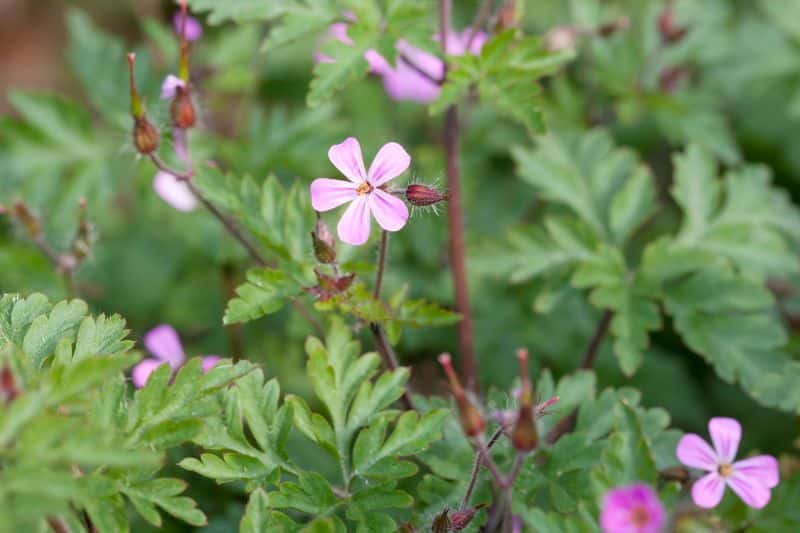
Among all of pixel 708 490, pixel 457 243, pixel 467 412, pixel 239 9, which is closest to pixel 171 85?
pixel 239 9

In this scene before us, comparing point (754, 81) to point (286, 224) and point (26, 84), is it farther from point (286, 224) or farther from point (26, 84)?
point (26, 84)

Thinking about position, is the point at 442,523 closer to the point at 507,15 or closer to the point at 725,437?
the point at 725,437

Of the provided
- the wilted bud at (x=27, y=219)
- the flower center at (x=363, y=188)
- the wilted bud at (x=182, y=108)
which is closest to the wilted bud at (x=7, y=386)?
the flower center at (x=363, y=188)

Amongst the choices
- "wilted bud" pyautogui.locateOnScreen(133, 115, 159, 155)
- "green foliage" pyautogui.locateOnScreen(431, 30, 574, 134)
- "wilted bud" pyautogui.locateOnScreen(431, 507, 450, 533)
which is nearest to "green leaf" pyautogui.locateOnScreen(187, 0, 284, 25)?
"wilted bud" pyautogui.locateOnScreen(133, 115, 159, 155)

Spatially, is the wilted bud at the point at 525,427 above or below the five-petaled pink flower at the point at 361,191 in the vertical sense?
below

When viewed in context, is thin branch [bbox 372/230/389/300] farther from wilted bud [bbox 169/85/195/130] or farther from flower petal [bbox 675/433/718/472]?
flower petal [bbox 675/433/718/472]

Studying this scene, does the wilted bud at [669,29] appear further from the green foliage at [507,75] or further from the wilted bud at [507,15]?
the green foliage at [507,75]

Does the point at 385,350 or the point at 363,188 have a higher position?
the point at 363,188
